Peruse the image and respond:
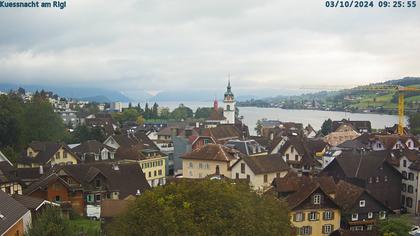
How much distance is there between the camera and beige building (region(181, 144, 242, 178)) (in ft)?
133

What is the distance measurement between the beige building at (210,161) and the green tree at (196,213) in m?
20.6

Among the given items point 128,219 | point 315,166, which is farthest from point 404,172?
point 128,219

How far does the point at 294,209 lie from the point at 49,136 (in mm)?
36584

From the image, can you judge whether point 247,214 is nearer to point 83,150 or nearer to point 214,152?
point 214,152

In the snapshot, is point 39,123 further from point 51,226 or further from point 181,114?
point 181,114

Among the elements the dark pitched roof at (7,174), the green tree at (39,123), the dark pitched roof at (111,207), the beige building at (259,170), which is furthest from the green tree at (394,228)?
the green tree at (39,123)

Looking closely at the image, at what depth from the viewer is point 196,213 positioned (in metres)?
17.6

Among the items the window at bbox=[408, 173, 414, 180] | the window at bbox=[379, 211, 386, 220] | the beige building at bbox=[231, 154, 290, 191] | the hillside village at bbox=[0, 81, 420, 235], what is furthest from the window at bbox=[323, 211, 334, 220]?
the window at bbox=[408, 173, 414, 180]

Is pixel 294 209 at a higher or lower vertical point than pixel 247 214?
lower

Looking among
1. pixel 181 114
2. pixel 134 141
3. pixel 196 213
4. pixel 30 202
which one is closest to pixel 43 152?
pixel 134 141

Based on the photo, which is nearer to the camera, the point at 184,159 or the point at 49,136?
the point at 184,159

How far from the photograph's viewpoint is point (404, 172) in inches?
1494

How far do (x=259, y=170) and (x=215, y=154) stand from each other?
5.84m

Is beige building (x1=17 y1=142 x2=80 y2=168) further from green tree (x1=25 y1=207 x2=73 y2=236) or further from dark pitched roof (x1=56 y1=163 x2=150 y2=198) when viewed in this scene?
green tree (x1=25 y1=207 x2=73 y2=236)
